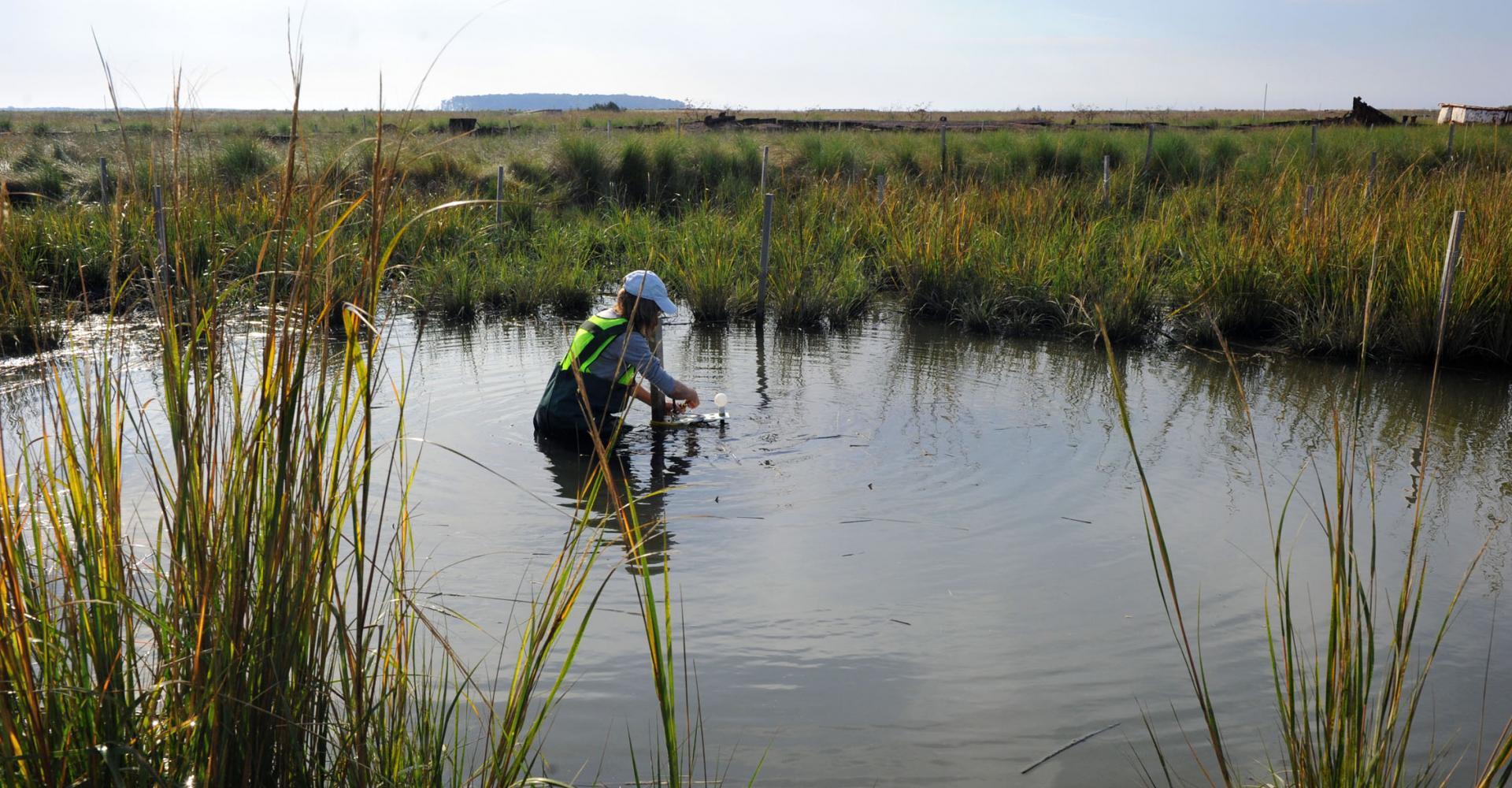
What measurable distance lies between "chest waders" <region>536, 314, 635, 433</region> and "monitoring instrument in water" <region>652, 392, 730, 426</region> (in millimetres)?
314

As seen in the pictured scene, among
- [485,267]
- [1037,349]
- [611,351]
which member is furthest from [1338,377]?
[485,267]

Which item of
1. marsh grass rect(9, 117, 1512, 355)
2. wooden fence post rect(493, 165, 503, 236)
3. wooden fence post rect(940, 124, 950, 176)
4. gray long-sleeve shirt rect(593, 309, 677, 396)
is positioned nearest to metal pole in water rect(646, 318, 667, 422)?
gray long-sleeve shirt rect(593, 309, 677, 396)

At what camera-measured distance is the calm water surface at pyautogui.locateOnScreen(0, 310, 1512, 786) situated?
3402 millimetres

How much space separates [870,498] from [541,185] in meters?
12.8

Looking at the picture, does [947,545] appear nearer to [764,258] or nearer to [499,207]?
[764,258]

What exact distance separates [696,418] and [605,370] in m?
0.93

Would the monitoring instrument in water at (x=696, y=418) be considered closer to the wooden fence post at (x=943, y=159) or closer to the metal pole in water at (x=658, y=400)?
the metal pole in water at (x=658, y=400)

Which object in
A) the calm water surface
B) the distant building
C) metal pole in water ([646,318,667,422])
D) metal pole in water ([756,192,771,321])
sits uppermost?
the distant building

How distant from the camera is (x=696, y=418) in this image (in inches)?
265

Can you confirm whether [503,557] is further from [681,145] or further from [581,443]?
[681,145]

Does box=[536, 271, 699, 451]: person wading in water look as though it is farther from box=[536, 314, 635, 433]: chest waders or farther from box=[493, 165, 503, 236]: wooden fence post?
box=[493, 165, 503, 236]: wooden fence post

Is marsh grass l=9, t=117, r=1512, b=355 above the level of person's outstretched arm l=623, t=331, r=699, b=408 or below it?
above

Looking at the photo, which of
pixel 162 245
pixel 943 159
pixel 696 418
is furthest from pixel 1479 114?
pixel 162 245

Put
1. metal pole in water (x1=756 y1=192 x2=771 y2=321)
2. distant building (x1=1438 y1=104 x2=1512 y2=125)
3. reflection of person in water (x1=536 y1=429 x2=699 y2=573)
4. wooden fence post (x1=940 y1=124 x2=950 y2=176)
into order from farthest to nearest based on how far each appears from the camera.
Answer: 1. distant building (x1=1438 y1=104 x2=1512 y2=125)
2. wooden fence post (x1=940 y1=124 x2=950 y2=176)
3. metal pole in water (x1=756 y1=192 x2=771 y2=321)
4. reflection of person in water (x1=536 y1=429 x2=699 y2=573)
